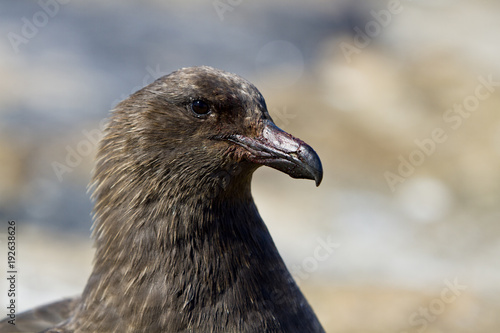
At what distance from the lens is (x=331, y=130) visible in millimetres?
9719

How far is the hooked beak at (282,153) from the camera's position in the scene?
2.91m

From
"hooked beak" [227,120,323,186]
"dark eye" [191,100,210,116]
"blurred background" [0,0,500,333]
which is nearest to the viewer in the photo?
"hooked beak" [227,120,323,186]

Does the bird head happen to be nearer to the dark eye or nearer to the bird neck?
the dark eye

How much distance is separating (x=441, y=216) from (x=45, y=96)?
6.23m

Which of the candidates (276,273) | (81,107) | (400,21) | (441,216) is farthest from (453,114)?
(276,273)

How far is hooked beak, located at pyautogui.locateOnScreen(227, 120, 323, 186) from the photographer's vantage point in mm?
2910

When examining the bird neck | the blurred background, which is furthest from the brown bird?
the blurred background

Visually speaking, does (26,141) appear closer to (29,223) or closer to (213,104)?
(29,223)

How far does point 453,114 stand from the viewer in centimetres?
990

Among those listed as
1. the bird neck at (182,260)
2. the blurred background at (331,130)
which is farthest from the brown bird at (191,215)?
the blurred background at (331,130)

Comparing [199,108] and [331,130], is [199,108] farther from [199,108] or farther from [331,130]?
[331,130]

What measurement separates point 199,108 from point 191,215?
473mm

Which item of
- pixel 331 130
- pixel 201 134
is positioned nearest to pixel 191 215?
pixel 201 134

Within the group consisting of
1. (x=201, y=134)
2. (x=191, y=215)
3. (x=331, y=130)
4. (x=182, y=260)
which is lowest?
(x=182, y=260)
